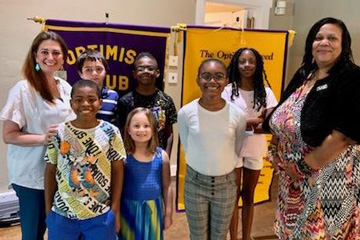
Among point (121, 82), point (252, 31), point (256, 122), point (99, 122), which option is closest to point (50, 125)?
point (99, 122)

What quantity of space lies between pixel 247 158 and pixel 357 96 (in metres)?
0.95

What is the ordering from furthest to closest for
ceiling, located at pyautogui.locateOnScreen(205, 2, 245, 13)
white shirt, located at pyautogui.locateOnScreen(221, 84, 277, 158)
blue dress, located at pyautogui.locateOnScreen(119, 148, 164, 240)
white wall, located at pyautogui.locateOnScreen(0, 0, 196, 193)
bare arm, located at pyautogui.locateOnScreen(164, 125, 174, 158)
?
ceiling, located at pyautogui.locateOnScreen(205, 2, 245, 13) < white wall, located at pyautogui.locateOnScreen(0, 0, 196, 193) < white shirt, located at pyautogui.locateOnScreen(221, 84, 277, 158) < bare arm, located at pyautogui.locateOnScreen(164, 125, 174, 158) < blue dress, located at pyautogui.locateOnScreen(119, 148, 164, 240)

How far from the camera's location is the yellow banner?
220 centimetres

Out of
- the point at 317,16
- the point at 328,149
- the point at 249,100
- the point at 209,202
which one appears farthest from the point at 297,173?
the point at 317,16

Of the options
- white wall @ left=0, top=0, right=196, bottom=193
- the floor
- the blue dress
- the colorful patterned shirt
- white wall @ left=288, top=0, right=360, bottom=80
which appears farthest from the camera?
white wall @ left=288, top=0, right=360, bottom=80

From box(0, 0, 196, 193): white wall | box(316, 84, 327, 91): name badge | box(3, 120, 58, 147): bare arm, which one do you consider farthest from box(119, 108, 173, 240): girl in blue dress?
box(0, 0, 196, 193): white wall

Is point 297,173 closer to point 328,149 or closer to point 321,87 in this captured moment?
point 328,149

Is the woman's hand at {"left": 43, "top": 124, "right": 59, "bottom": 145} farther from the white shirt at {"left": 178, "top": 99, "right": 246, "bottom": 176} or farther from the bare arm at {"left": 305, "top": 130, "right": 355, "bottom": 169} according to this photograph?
the bare arm at {"left": 305, "top": 130, "right": 355, "bottom": 169}

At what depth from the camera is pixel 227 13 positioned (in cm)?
400

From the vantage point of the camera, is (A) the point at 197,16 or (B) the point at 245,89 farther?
(A) the point at 197,16

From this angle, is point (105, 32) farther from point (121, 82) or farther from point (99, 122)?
point (99, 122)

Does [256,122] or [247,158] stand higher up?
[256,122]

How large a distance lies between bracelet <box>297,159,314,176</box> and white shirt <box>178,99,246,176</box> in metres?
0.40

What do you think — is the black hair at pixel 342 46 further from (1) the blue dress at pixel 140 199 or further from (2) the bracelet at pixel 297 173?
(1) the blue dress at pixel 140 199
